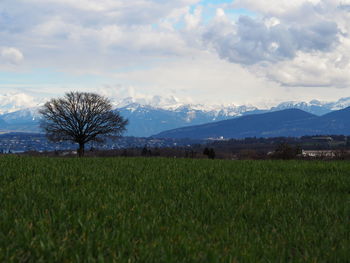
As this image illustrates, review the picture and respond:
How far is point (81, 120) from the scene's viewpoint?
243 feet

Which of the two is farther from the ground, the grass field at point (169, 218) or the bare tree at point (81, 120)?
the bare tree at point (81, 120)

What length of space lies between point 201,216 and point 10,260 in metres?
4.02

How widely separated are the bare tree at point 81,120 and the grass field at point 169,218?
61112 millimetres

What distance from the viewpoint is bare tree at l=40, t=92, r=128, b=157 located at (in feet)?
233

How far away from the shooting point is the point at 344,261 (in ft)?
18.2

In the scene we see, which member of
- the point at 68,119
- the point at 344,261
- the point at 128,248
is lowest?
the point at 344,261

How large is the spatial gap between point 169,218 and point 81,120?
6925 centimetres

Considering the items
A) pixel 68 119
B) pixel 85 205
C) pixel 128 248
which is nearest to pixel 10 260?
pixel 128 248

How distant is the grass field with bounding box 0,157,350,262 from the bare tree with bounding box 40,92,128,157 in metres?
61.1

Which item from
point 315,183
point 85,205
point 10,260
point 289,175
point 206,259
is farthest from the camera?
point 289,175

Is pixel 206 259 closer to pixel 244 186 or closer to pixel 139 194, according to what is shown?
pixel 139 194

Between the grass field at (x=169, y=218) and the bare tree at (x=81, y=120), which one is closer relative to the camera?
the grass field at (x=169, y=218)

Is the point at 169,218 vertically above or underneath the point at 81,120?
underneath

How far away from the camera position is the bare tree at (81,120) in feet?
233
